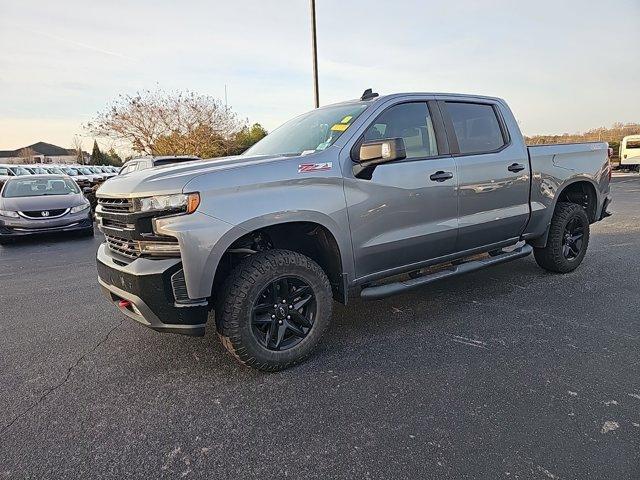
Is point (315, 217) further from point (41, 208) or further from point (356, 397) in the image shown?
point (41, 208)

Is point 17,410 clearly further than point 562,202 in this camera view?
No

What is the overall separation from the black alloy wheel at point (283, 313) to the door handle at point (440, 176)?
1418mm

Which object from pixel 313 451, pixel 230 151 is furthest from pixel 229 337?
pixel 230 151

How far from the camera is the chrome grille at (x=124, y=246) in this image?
2.78 meters

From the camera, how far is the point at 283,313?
117 inches

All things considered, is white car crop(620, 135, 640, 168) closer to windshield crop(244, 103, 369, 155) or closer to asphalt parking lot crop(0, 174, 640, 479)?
asphalt parking lot crop(0, 174, 640, 479)

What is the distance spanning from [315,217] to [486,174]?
1897 millimetres

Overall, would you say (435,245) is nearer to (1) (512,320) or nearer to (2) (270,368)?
(1) (512,320)

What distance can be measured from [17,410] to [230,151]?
26228mm

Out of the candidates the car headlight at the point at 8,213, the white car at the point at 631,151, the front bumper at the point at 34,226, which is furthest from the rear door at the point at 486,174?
the white car at the point at 631,151

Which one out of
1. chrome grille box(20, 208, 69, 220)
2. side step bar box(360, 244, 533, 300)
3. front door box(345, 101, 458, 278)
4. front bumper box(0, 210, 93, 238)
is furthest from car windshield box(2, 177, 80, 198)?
side step bar box(360, 244, 533, 300)

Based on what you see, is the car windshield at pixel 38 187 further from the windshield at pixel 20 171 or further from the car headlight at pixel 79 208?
the windshield at pixel 20 171

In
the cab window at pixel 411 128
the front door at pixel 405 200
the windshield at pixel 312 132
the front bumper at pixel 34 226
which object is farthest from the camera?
the front bumper at pixel 34 226

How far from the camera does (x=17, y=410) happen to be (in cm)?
257
